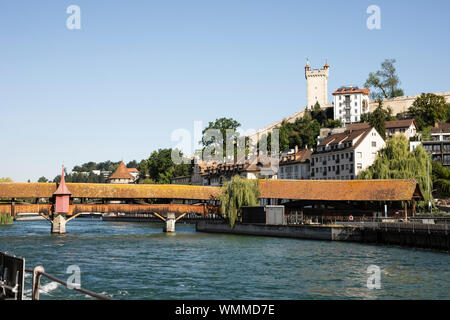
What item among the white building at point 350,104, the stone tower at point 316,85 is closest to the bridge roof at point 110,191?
the white building at point 350,104

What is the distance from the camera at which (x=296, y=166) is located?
8344 cm

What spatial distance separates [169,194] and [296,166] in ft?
107

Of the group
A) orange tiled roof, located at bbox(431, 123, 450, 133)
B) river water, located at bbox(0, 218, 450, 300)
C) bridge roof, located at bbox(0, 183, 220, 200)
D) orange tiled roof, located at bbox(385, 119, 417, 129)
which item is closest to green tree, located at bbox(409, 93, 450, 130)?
orange tiled roof, located at bbox(431, 123, 450, 133)

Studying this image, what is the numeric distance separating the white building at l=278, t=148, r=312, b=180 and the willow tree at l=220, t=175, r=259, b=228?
29.5 m

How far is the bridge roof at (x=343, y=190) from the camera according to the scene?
49531 millimetres

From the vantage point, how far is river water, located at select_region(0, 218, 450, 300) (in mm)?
19000

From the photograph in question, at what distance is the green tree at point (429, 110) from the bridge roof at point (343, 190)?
1728 inches

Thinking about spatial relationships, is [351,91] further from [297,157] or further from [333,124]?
[297,157]

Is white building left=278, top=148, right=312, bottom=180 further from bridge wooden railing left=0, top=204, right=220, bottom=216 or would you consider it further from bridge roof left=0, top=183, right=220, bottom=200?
bridge wooden railing left=0, top=204, right=220, bottom=216
